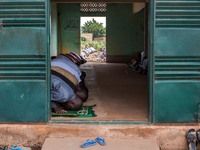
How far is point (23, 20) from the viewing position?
444 cm

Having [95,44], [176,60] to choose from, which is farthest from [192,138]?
[95,44]

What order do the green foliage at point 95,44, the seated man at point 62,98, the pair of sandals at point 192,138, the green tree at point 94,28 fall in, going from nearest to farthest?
the pair of sandals at point 192,138
the seated man at point 62,98
the green foliage at point 95,44
the green tree at point 94,28

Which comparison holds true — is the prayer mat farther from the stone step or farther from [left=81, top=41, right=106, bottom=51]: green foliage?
[left=81, top=41, right=106, bottom=51]: green foliage

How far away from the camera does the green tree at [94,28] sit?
23375 millimetres

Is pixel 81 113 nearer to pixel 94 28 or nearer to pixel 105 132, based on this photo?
pixel 105 132

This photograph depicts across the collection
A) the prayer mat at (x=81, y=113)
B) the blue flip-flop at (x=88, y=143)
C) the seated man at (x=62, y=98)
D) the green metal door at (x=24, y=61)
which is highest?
the green metal door at (x=24, y=61)

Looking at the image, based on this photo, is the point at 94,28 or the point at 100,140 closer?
the point at 100,140

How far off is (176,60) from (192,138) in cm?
98

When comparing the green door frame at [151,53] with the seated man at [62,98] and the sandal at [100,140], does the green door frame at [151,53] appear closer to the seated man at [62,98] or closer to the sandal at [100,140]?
the sandal at [100,140]

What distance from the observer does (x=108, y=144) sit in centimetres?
429

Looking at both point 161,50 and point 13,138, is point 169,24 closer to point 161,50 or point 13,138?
point 161,50

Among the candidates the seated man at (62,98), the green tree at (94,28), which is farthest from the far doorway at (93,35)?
the seated man at (62,98)

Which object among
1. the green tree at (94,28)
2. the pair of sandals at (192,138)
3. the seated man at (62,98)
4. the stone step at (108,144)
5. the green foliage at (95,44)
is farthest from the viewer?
the green tree at (94,28)

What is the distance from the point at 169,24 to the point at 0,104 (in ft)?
7.67
